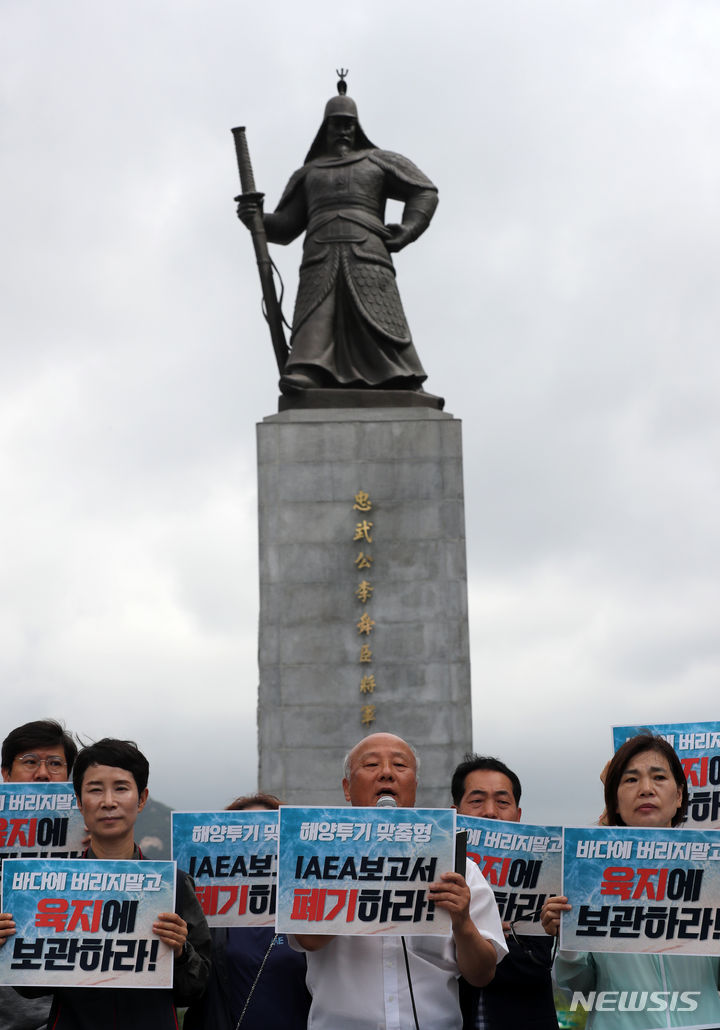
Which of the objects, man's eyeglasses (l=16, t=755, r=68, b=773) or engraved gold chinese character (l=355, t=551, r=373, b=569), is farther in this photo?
engraved gold chinese character (l=355, t=551, r=373, b=569)

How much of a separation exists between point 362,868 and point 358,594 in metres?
8.75

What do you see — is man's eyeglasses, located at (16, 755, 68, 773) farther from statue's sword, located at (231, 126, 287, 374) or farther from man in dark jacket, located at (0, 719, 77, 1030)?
statue's sword, located at (231, 126, 287, 374)

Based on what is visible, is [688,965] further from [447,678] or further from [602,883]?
[447,678]

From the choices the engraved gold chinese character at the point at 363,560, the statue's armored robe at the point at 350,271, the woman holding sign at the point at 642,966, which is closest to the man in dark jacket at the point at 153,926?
the woman holding sign at the point at 642,966

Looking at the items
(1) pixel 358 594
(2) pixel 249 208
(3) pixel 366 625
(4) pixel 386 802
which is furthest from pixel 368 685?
(4) pixel 386 802

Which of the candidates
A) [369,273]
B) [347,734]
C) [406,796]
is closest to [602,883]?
[406,796]

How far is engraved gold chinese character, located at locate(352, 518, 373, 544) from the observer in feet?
43.8

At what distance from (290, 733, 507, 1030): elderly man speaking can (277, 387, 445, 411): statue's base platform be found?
372 inches

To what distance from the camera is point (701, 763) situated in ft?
19.4

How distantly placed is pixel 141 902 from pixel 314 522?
29.3 feet

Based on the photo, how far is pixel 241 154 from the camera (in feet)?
46.1

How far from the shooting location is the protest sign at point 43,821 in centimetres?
566

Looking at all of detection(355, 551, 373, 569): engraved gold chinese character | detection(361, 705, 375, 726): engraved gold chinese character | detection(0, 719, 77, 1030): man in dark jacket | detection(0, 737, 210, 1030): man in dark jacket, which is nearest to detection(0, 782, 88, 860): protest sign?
detection(0, 719, 77, 1030): man in dark jacket

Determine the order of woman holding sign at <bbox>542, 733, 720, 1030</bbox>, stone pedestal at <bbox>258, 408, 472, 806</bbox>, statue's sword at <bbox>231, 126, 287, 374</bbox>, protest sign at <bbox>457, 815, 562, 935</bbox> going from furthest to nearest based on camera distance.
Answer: statue's sword at <bbox>231, 126, 287, 374</bbox>, stone pedestal at <bbox>258, 408, 472, 806</bbox>, protest sign at <bbox>457, 815, 562, 935</bbox>, woman holding sign at <bbox>542, 733, 720, 1030</bbox>
